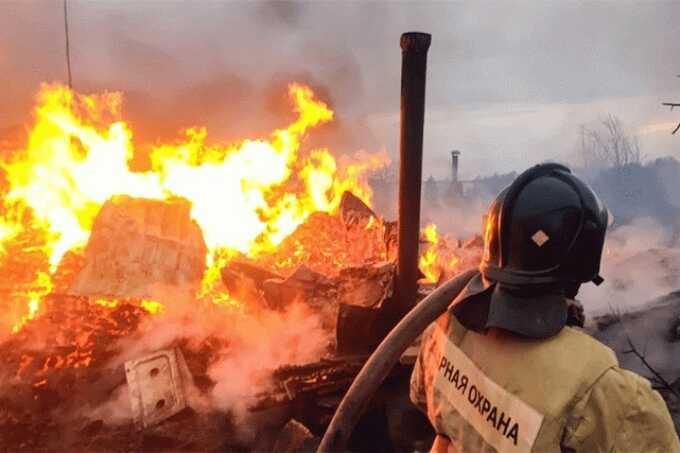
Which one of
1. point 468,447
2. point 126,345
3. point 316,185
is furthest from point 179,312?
point 468,447

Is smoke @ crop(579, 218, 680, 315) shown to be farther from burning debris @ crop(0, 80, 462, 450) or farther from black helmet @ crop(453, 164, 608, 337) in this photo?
black helmet @ crop(453, 164, 608, 337)

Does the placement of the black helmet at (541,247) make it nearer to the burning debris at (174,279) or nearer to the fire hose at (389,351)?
the fire hose at (389,351)

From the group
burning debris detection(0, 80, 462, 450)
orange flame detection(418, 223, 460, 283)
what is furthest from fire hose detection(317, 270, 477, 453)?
orange flame detection(418, 223, 460, 283)

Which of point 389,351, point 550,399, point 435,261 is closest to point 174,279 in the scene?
point 435,261

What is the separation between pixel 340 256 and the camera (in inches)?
351

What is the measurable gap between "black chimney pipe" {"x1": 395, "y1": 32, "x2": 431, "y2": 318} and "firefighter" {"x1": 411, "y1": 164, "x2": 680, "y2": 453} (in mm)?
3611

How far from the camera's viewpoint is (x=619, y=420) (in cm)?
140

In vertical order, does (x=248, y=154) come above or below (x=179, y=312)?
above

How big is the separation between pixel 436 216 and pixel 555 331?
18909mm

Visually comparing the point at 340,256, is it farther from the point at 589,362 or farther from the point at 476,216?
the point at 476,216

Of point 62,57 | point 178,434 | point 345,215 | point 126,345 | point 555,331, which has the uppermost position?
point 62,57

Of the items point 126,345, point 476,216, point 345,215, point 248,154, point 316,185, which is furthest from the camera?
point 476,216

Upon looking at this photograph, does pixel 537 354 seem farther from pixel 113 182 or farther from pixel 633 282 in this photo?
pixel 113 182

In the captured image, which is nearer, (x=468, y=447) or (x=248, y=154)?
(x=468, y=447)
